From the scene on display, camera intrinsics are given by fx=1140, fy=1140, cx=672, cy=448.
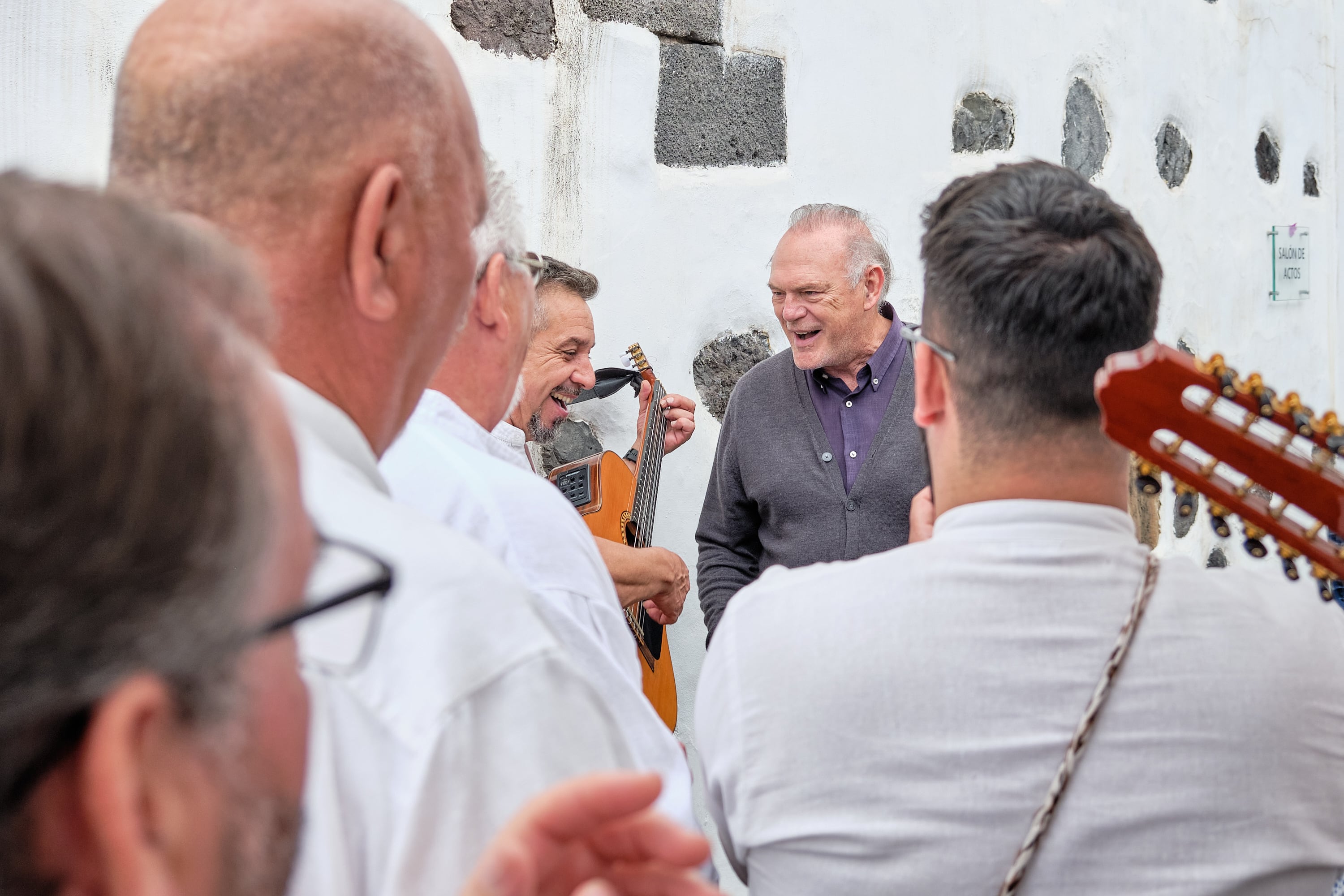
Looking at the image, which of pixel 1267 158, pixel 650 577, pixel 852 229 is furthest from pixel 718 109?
pixel 1267 158

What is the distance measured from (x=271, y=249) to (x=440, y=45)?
0.26 metres

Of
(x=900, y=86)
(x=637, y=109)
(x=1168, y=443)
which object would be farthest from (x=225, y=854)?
(x=900, y=86)

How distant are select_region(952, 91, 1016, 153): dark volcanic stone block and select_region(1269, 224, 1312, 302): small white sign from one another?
5.57ft

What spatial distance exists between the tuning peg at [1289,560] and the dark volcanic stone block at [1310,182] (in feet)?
13.5

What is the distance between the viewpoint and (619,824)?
0.55m

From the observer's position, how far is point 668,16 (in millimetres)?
2445

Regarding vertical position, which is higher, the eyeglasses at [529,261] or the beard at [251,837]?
the eyeglasses at [529,261]

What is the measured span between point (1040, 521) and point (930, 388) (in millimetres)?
200

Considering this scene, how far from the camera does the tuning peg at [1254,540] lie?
96 cm

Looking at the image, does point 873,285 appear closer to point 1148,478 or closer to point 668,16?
point 668,16

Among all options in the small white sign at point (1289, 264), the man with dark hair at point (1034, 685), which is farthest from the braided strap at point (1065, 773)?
the small white sign at point (1289, 264)

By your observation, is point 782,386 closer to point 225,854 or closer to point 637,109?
point 637,109

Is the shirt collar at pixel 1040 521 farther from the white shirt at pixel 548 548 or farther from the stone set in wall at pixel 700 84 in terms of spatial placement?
the stone set in wall at pixel 700 84

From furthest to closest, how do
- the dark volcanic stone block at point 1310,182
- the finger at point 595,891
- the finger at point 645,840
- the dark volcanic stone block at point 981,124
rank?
the dark volcanic stone block at point 1310,182 < the dark volcanic stone block at point 981,124 < the finger at point 645,840 < the finger at point 595,891
